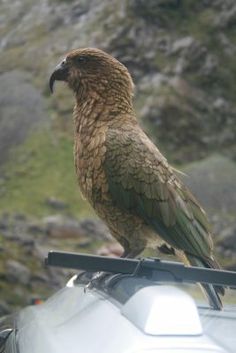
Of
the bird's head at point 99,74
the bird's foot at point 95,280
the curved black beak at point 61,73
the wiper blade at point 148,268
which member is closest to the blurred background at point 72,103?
the curved black beak at point 61,73

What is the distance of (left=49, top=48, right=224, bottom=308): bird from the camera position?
3945 mm

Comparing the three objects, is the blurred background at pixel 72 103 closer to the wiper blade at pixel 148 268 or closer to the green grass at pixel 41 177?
the green grass at pixel 41 177

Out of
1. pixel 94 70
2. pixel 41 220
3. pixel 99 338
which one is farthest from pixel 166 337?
pixel 41 220

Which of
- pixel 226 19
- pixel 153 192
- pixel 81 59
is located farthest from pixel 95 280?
pixel 226 19

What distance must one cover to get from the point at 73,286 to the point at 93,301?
541 mm

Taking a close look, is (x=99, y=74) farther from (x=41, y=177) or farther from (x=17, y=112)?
(x=17, y=112)

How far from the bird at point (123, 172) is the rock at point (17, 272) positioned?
6306 mm

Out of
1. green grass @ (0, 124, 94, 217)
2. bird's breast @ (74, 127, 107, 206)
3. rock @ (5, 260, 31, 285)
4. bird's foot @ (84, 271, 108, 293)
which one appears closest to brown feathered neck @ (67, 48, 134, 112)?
bird's breast @ (74, 127, 107, 206)

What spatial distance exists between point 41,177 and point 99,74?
7.81 metres

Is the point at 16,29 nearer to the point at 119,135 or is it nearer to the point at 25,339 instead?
the point at 119,135

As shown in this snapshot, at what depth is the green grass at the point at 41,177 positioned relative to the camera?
1193 cm

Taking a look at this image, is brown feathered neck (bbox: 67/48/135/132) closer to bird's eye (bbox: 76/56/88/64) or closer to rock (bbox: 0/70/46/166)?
bird's eye (bbox: 76/56/88/64)

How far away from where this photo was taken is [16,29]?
1420 centimetres

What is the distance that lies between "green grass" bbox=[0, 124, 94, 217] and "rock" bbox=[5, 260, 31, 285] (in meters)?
1.07
